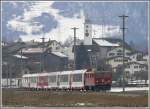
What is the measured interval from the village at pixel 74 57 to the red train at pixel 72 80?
4.73 feet

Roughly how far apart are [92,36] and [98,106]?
134 inches

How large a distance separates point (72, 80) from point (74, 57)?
5.21 meters

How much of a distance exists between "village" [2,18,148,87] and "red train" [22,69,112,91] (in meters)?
1.44

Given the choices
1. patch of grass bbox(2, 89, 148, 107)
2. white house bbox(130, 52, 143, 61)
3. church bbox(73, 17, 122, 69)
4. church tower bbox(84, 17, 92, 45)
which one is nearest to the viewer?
church tower bbox(84, 17, 92, 45)

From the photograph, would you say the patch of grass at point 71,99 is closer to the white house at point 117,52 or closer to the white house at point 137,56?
the white house at point 137,56

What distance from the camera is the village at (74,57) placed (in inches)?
862

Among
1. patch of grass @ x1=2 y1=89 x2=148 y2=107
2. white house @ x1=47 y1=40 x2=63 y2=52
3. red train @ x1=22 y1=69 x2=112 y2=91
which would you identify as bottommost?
patch of grass @ x1=2 y1=89 x2=148 y2=107

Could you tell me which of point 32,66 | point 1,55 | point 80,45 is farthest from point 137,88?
point 1,55

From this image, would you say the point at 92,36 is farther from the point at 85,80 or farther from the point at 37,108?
the point at 85,80

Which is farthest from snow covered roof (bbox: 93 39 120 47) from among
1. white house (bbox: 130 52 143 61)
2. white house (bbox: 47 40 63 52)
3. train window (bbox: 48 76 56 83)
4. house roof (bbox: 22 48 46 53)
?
train window (bbox: 48 76 56 83)

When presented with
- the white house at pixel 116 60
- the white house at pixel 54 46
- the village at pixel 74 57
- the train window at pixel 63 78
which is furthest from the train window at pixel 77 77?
the white house at pixel 54 46

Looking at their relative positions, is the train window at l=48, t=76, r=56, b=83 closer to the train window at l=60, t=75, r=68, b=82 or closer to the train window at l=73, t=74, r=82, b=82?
the train window at l=60, t=75, r=68, b=82

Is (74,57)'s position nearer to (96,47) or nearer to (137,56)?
(96,47)

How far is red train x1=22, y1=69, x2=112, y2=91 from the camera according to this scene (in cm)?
2534
